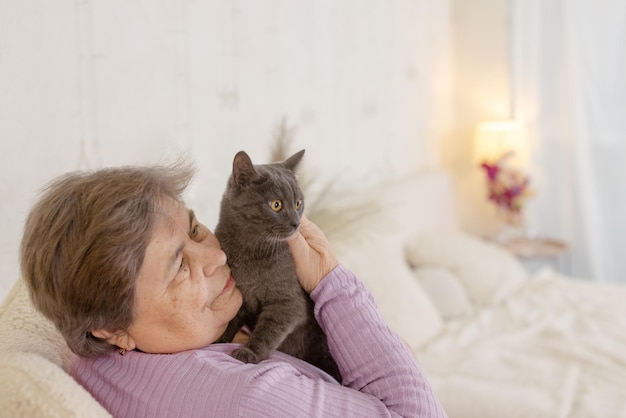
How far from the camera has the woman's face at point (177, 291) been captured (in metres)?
1.07

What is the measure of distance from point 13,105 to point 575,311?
7.81 feet

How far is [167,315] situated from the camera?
1.09 metres

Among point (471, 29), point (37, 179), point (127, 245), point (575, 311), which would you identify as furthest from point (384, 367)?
point (471, 29)

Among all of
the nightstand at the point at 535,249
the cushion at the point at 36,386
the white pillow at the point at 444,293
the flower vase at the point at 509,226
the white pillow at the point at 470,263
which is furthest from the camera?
the flower vase at the point at 509,226

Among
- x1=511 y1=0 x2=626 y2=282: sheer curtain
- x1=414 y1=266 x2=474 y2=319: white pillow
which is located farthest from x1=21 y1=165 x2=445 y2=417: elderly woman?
x1=511 y1=0 x2=626 y2=282: sheer curtain

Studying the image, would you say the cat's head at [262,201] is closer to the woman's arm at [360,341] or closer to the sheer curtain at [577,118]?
the woman's arm at [360,341]

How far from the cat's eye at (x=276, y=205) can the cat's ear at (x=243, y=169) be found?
64 mm

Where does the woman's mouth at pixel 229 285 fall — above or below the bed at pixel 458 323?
above

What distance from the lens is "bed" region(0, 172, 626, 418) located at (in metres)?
1.19

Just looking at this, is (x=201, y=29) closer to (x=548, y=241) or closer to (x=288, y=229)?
(x=288, y=229)

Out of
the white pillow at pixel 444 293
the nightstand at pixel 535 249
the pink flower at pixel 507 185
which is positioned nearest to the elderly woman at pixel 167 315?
the white pillow at pixel 444 293

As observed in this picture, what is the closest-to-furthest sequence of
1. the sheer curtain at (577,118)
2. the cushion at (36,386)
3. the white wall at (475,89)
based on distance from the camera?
the cushion at (36,386) → the sheer curtain at (577,118) → the white wall at (475,89)

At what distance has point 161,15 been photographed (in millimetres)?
1967

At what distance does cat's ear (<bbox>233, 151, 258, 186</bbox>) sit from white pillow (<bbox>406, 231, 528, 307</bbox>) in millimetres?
1853
